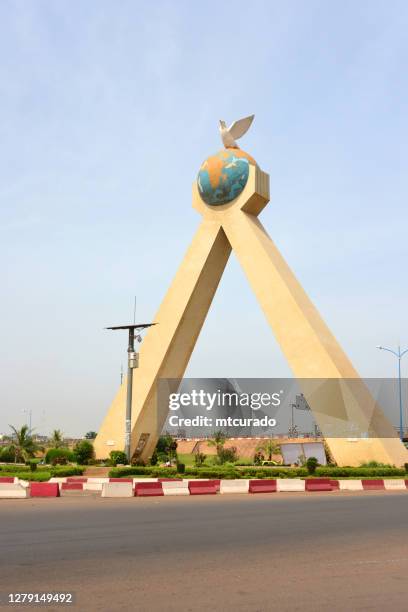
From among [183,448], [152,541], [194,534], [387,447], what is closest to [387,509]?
[194,534]

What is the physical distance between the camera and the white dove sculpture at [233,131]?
36625mm

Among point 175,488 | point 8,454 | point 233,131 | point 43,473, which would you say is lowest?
point 8,454

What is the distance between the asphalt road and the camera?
5.53m

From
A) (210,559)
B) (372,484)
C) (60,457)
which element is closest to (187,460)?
(60,457)

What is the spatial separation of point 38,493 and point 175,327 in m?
17.1

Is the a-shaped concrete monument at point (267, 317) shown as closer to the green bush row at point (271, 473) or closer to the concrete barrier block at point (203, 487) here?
the green bush row at point (271, 473)

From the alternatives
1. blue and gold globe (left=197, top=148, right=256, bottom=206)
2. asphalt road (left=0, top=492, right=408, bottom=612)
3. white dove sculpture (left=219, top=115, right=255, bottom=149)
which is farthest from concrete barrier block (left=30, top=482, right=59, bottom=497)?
white dove sculpture (left=219, top=115, right=255, bottom=149)

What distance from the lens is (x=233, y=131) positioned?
121 feet

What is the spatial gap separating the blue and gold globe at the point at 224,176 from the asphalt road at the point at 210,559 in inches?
935

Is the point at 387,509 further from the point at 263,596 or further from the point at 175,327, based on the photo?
the point at 175,327

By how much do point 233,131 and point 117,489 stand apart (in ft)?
81.5

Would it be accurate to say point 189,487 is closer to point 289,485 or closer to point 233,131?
point 289,485

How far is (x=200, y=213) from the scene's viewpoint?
36.1 meters

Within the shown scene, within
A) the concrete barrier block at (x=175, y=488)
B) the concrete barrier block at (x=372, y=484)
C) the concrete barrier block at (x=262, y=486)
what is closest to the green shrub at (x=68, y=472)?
the concrete barrier block at (x=175, y=488)
